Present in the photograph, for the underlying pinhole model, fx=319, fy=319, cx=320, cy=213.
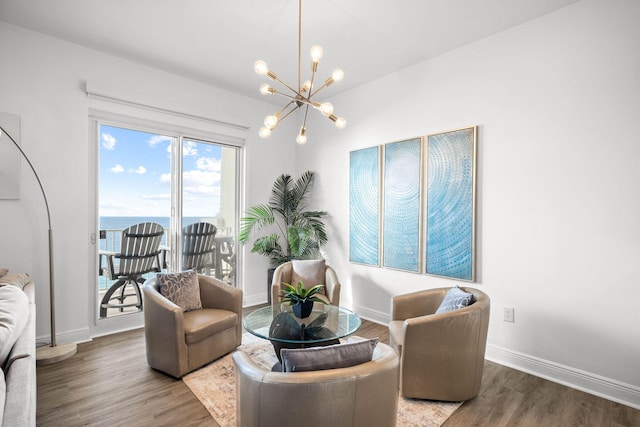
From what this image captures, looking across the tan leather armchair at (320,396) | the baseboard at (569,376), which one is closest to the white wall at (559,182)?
the baseboard at (569,376)

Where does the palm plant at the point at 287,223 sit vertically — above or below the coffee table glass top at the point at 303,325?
above

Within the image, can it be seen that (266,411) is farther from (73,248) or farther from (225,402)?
(73,248)

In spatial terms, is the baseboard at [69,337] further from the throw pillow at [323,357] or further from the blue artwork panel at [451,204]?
the blue artwork panel at [451,204]

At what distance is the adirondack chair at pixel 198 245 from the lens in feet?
13.2

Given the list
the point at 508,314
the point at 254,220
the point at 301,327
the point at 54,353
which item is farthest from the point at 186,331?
the point at 508,314

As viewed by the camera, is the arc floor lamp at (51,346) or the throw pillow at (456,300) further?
the arc floor lamp at (51,346)

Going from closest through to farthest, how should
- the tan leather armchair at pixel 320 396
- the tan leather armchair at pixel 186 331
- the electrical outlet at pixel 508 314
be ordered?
1. the tan leather armchair at pixel 320 396
2. the tan leather armchair at pixel 186 331
3. the electrical outlet at pixel 508 314

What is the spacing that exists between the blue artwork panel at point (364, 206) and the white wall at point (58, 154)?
99.2 inches

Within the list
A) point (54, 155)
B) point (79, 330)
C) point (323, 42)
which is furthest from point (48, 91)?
point (323, 42)

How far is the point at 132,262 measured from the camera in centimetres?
359

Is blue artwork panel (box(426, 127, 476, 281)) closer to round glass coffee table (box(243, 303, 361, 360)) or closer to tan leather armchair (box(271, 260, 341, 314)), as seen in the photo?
tan leather armchair (box(271, 260, 341, 314))

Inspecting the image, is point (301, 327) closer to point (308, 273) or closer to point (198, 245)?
point (308, 273)

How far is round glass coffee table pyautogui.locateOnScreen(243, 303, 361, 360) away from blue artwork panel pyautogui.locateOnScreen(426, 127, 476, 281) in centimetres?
124

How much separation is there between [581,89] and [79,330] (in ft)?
16.3
